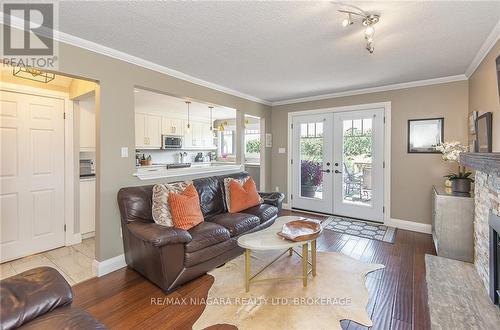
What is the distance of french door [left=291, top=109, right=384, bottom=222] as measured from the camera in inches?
171

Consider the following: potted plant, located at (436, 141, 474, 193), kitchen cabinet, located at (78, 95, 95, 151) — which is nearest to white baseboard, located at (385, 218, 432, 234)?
potted plant, located at (436, 141, 474, 193)

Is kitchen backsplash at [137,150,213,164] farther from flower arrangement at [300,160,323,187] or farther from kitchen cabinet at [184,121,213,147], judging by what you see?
flower arrangement at [300,160,323,187]

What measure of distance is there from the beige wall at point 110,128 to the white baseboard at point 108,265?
4 cm

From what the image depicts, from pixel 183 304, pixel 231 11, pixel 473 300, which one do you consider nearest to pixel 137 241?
pixel 183 304

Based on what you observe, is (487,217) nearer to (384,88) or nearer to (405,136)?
(405,136)

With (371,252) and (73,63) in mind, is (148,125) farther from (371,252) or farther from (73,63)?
(371,252)

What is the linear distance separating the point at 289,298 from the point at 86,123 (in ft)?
12.1

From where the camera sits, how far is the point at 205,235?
2490mm

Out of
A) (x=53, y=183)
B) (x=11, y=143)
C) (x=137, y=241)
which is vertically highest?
(x=11, y=143)

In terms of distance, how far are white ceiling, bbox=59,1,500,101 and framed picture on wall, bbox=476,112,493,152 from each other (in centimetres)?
77

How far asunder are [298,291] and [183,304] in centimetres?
104

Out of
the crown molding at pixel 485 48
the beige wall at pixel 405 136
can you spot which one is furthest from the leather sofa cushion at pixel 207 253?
the crown molding at pixel 485 48

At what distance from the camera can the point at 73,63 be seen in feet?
7.84

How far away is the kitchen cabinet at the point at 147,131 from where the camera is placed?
589 centimetres
